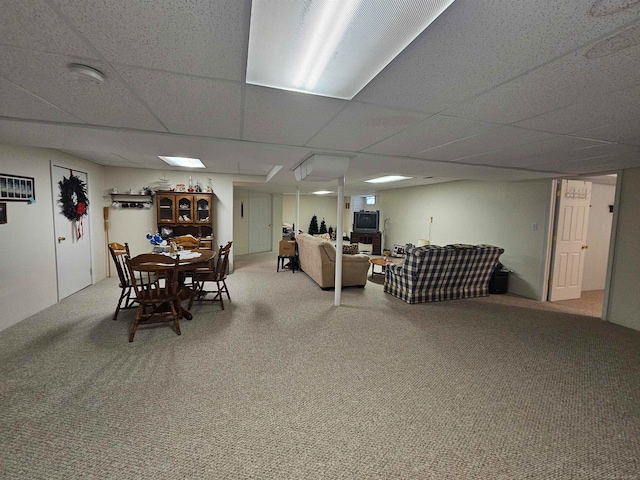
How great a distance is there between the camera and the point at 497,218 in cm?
554

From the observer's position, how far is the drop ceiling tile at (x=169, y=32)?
3.35 ft

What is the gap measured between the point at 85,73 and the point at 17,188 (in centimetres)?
299

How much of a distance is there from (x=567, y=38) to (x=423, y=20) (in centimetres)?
61

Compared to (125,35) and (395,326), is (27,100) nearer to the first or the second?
(125,35)

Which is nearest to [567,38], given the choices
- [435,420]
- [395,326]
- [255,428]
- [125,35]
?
[125,35]

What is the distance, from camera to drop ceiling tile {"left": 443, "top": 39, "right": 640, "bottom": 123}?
1.30 meters

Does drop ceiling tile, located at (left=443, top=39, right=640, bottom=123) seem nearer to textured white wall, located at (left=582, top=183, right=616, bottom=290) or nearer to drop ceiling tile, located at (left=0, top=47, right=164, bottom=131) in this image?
drop ceiling tile, located at (left=0, top=47, right=164, bottom=131)

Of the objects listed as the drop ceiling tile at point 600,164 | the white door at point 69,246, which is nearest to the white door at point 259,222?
the white door at point 69,246

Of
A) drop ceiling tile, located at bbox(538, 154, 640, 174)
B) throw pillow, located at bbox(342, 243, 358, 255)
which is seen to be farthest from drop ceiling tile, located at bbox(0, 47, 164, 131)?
drop ceiling tile, located at bbox(538, 154, 640, 174)

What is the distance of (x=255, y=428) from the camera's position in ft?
5.98

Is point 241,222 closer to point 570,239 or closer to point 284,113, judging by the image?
point 284,113

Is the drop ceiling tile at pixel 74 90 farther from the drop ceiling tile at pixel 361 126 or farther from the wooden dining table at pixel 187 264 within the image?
the wooden dining table at pixel 187 264

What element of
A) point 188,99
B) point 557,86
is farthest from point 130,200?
point 557,86

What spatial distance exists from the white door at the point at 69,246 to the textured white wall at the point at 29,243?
85 millimetres
